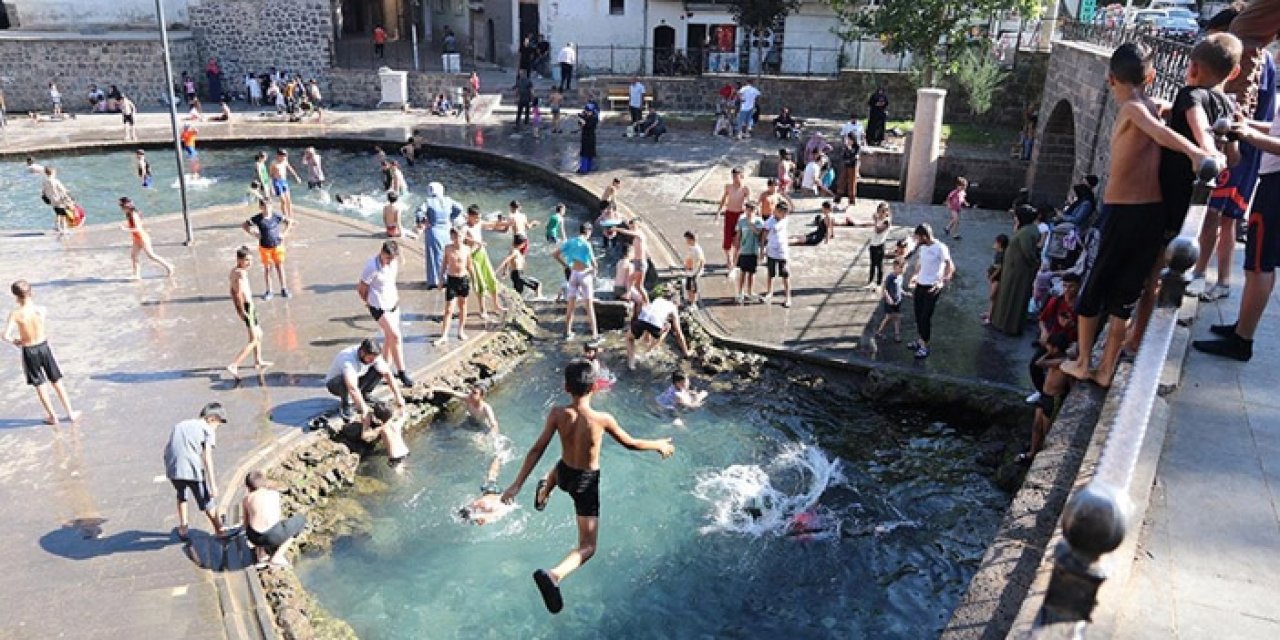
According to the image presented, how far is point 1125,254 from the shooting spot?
619 centimetres

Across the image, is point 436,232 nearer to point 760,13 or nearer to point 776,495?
point 776,495

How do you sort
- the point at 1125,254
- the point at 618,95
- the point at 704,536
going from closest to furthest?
the point at 1125,254, the point at 704,536, the point at 618,95

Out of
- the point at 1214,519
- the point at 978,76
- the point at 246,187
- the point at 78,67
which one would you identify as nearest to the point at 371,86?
the point at 78,67

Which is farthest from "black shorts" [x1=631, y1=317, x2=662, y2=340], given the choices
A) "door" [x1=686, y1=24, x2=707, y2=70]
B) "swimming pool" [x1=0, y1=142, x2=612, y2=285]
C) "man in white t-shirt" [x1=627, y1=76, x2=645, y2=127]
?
"door" [x1=686, y1=24, x2=707, y2=70]

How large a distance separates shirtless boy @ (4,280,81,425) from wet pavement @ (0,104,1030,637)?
0.55 m

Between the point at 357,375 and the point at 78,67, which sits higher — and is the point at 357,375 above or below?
below

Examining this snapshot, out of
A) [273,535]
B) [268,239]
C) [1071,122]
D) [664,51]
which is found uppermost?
[664,51]

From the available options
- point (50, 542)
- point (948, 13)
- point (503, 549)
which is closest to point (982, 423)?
point (503, 549)

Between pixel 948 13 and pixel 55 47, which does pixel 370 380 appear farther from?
pixel 55 47

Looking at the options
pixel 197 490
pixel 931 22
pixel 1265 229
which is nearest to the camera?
pixel 1265 229

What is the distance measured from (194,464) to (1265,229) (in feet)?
29.1

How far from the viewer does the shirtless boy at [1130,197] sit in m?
5.71

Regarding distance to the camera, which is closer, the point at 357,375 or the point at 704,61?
the point at 357,375

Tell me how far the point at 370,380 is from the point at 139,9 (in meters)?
30.0
